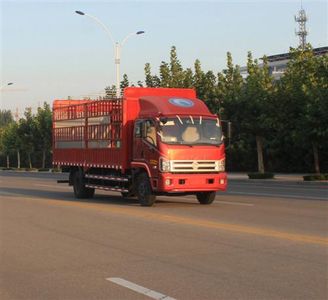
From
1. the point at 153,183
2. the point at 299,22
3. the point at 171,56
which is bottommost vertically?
the point at 153,183

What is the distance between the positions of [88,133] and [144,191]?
4.52 m

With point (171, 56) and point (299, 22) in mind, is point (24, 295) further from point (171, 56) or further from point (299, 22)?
point (299, 22)

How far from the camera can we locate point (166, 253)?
31.3 feet

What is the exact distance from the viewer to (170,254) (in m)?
9.45

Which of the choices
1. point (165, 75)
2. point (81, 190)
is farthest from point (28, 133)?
point (81, 190)

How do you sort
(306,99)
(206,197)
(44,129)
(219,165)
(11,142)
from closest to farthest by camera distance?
(219,165)
(206,197)
(306,99)
(44,129)
(11,142)

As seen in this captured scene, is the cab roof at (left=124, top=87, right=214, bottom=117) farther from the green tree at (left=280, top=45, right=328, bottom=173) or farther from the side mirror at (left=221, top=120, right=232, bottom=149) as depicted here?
the green tree at (left=280, top=45, right=328, bottom=173)

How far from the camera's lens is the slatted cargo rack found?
19062mm

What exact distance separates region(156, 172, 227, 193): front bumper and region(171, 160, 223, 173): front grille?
0.47 ft

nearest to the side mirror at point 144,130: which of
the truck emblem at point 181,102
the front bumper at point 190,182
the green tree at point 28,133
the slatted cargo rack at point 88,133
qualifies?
the truck emblem at point 181,102

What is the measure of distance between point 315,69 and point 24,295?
108 feet

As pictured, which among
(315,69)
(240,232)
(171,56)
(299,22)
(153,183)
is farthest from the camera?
(299,22)

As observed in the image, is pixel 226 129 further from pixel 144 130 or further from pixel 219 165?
pixel 144 130

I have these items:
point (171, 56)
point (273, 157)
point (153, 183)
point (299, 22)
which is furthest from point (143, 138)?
point (299, 22)
